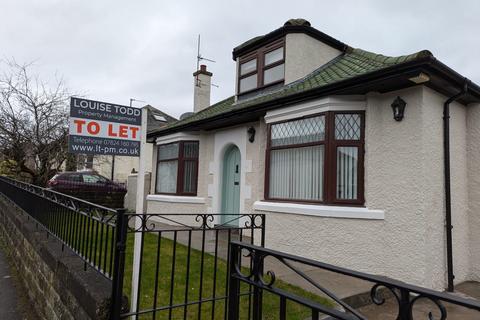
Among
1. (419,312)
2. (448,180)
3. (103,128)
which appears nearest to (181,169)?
(103,128)

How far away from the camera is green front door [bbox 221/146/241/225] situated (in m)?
8.63

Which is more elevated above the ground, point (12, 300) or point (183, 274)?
point (183, 274)

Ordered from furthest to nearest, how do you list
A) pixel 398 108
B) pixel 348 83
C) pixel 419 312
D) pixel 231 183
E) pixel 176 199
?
pixel 176 199
pixel 231 183
pixel 348 83
pixel 398 108
pixel 419 312

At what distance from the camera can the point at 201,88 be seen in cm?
1262

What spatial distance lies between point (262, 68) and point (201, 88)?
4413 mm

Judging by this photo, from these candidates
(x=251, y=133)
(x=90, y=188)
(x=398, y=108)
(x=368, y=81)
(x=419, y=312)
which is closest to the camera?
(x=419, y=312)

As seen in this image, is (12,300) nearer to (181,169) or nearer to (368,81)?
(181,169)

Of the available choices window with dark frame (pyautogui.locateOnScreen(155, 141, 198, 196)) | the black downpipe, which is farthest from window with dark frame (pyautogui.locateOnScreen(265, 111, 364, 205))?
window with dark frame (pyautogui.locateOnScreen(155, 141, 198, 196))

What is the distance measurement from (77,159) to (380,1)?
450 inches

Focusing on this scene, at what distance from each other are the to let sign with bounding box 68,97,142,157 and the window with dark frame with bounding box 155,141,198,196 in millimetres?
6287

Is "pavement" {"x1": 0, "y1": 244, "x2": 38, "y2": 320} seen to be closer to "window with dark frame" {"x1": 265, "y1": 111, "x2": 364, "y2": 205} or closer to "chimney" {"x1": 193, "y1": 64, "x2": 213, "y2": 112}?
"window with dark frame" {"x1": 265, "y1": 111, "x2": 364, "y2": 205}

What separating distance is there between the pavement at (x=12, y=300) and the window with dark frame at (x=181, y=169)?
15.4 feet

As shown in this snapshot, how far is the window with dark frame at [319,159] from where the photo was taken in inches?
222

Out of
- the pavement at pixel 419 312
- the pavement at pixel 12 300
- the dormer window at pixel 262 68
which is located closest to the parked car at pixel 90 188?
the pavement at pixel 12 300
